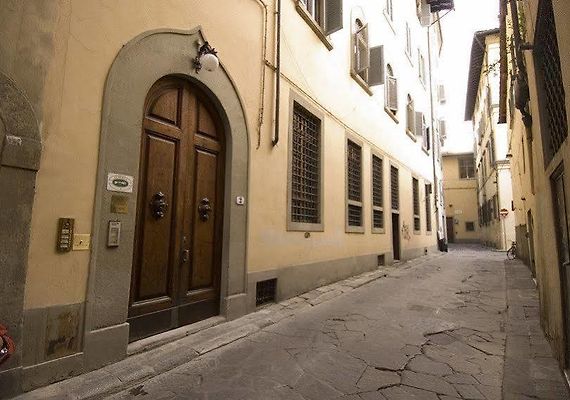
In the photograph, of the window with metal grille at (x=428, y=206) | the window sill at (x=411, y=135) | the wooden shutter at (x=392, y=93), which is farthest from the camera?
the window with metal grille at (x=428, y=206)

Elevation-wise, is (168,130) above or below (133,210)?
above

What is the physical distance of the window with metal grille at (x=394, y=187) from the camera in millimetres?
12039

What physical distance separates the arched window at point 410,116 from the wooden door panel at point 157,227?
1206 centimetres

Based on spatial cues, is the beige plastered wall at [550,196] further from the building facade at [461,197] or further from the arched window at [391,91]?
the building facade at [461,197]

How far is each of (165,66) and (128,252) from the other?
6.85 ft

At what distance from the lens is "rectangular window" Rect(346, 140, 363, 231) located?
28.3 ft

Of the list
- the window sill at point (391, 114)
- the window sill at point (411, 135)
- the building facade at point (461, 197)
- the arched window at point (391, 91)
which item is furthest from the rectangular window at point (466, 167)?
the arched window at point (391, 91)

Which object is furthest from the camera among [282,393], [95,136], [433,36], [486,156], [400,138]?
[486,156]

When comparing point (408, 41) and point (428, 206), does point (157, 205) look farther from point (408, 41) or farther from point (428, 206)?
point (428, 206)

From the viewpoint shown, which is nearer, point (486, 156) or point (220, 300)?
point (220, 300)

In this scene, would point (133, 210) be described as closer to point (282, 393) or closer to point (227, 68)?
point (282, 393)

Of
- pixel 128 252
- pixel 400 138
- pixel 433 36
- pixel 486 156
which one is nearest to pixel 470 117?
pixel 486 156

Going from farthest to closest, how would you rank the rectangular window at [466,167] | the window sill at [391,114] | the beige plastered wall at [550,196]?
the rectangular window at [466,167] → the window sill at [391,114] → the beige plastered wall at [550,196]

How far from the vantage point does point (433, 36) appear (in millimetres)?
21062
